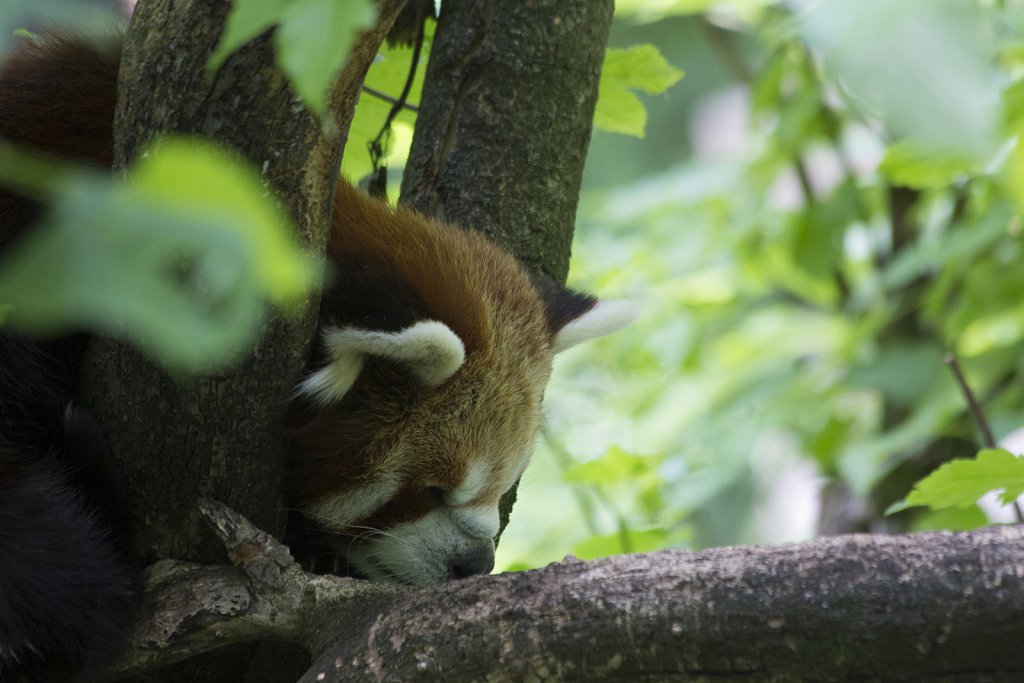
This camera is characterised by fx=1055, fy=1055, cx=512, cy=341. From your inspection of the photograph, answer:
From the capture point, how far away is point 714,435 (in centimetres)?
365

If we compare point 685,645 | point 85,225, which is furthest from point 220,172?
point 685,645

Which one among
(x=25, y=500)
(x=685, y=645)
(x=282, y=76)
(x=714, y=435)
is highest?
(x=714, y=435)

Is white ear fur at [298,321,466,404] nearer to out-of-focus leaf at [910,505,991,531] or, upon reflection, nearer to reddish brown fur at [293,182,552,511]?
reddish brown fur at [293,182,552,511]

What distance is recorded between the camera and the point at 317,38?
0.87 meters

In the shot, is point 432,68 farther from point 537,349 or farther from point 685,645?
point 685,645

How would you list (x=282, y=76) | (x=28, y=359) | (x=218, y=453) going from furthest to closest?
(x=28, y=359)
(x=218, y=453)
(x=282, y=76)

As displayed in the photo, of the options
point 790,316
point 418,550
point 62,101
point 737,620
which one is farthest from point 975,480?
point 790,316

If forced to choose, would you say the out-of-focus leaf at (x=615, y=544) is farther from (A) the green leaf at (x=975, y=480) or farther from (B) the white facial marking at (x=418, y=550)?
(A) the green leaf at (x=975, y=480)

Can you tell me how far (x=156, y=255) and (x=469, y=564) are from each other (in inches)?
65.6

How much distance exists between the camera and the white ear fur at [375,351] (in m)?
1.89

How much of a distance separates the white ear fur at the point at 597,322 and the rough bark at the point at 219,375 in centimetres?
83

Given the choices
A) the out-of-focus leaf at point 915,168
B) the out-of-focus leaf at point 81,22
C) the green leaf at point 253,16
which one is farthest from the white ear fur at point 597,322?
the green leaf at point 253,16

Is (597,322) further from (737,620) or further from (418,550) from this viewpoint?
(737,620)

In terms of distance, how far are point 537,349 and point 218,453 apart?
2.89 feet
